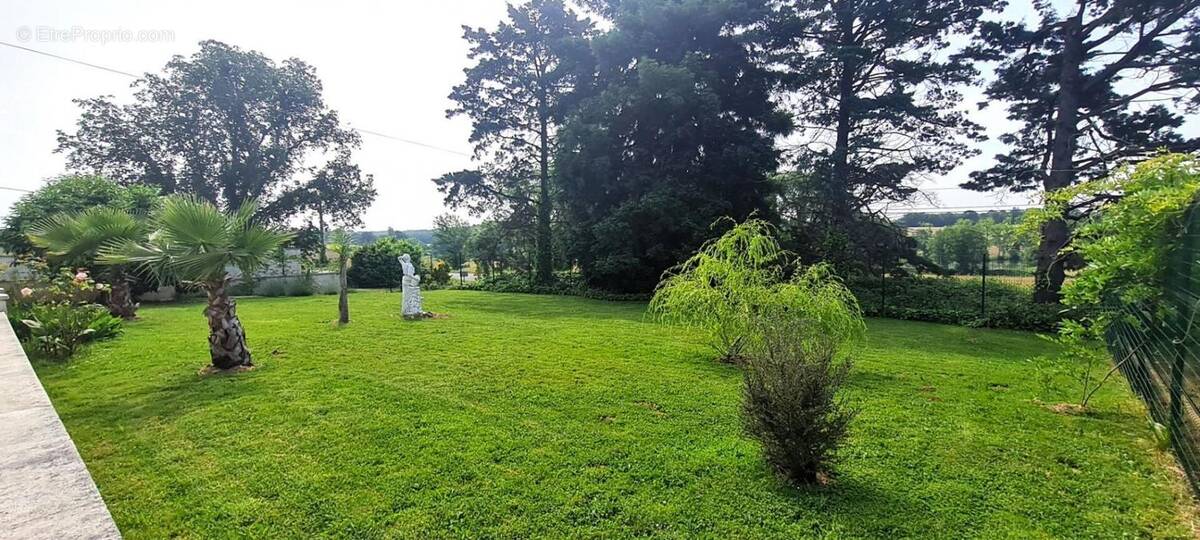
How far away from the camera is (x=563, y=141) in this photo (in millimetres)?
15500

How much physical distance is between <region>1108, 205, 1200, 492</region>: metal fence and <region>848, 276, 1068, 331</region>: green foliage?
6559 mm

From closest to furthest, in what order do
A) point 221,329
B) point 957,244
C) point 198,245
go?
point 198,245
point 221,329
point 957,244

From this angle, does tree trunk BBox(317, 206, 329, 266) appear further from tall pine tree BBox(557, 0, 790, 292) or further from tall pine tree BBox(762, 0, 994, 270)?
tall pine tree BBox(762, 0, 994, 270)

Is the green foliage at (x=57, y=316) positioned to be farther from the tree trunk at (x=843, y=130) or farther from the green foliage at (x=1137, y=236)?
the tree trunk at (x=843, y=130)

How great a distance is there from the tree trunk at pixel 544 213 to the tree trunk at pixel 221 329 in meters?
13.1

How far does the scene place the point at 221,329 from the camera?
5.45m

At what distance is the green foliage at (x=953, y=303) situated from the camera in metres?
9.71

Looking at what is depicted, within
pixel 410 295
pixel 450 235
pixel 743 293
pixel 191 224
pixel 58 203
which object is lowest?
pixel 410 295

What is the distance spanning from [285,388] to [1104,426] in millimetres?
6931

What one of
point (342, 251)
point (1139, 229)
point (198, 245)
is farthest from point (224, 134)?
point (1139, 229)

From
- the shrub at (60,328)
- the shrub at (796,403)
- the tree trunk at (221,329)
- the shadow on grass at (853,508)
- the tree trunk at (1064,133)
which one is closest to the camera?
the shadow on grass at (853,508)

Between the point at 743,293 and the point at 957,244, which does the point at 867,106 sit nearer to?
the point at 957,244

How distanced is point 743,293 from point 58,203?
15.4 metres

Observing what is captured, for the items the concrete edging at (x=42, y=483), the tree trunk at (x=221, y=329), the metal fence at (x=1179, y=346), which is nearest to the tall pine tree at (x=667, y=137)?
the metal fence at (x=1179, y=346)
